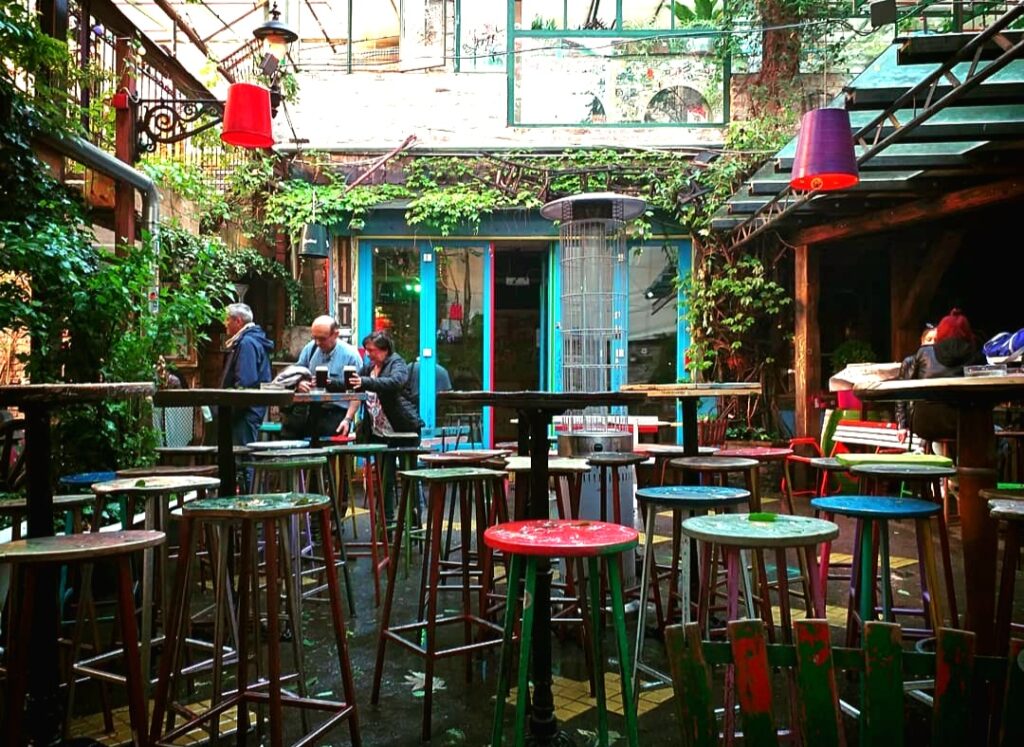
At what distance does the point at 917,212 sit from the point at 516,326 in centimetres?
504

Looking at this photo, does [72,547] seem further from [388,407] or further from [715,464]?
[388,407]

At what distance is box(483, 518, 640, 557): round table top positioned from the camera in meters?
1.87

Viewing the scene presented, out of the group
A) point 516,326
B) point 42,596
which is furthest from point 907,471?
point 516,326

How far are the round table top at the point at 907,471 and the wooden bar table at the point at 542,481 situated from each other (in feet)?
4.27

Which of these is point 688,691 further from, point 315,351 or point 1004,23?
point 315,351

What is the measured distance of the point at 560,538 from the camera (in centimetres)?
196

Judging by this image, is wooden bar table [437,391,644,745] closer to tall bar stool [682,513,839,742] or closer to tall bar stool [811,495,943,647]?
tall bar stool [682,513,839,742]

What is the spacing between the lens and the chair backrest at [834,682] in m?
1.23

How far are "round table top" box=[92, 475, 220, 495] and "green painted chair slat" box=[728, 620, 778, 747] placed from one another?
6.67ft

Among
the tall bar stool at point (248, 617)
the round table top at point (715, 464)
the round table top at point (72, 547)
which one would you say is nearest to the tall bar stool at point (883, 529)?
the round table top at point (715, 464)

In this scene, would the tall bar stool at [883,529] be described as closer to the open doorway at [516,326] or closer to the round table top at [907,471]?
the round table top at [907,471]

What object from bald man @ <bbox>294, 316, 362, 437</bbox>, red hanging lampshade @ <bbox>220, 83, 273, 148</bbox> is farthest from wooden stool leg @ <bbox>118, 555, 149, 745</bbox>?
red hanging lampshade @ <bbox>220, 83, 273, 148</bbox>

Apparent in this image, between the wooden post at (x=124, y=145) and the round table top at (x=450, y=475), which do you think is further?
the wooden post at (x=124, y=145)

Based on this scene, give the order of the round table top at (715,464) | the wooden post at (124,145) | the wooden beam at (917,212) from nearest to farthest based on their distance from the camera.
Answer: the round table top at (715,464) → the wooden post at (124,145) → the wooden beam at (917,212)
